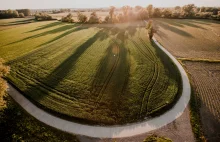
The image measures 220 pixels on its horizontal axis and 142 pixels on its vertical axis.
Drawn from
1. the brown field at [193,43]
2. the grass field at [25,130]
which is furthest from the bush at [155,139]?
the brown field at [193,43]

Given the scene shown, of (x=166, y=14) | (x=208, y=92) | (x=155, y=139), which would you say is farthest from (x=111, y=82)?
(x=166, y=14)

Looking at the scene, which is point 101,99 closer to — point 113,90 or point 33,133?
point 113,90

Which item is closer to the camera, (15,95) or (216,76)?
(15,95)

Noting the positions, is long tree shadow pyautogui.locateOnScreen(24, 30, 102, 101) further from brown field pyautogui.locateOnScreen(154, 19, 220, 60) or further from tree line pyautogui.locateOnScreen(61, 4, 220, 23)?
tree line pyautogui.locateOnScreen(61, 4, 220, 23)

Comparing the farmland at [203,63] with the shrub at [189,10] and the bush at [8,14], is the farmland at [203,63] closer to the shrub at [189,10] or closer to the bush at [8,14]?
the shrub at [189,10]

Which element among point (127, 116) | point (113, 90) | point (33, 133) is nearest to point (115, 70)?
point (113, 90)

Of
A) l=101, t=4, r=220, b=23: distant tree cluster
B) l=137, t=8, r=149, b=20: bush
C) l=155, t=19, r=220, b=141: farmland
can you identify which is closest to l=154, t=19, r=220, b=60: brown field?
l=155, t=19, r=220, b=141: farmland

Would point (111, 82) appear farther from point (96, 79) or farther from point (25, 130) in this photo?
point (25, 130)
